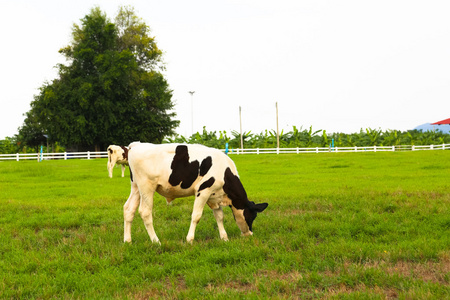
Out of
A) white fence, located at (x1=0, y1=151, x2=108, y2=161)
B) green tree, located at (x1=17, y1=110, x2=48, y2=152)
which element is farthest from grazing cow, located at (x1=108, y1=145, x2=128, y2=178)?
green tree, located at (x1=17, y1=110, x2=48, y2=152)

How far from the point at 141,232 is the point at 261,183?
11224mm

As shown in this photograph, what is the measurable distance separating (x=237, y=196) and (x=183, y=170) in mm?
1181

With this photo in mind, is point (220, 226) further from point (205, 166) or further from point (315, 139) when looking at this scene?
point (315, 139)

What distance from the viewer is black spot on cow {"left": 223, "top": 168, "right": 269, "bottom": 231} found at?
796 cm

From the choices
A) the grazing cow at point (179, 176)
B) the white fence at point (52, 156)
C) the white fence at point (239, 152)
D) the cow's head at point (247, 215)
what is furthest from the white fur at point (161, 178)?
the white fence at point (52, 156)

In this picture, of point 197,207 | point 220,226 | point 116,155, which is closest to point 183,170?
point 197,207

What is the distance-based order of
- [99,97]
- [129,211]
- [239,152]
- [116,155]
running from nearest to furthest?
[129,211] < [116,155] < [99,97] < [239,152]

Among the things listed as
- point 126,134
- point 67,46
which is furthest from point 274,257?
point 67,46

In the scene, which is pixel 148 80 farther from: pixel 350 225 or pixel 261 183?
pixel 350 225

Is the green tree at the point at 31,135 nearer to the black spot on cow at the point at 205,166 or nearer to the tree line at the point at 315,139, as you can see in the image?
the tree line at the point at 315,139

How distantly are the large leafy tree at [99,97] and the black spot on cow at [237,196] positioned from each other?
37.9 m

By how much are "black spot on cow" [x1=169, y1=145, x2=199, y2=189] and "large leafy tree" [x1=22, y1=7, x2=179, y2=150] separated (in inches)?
1487

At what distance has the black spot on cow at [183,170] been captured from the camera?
7.62 metres

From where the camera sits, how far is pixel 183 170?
25.0ft
